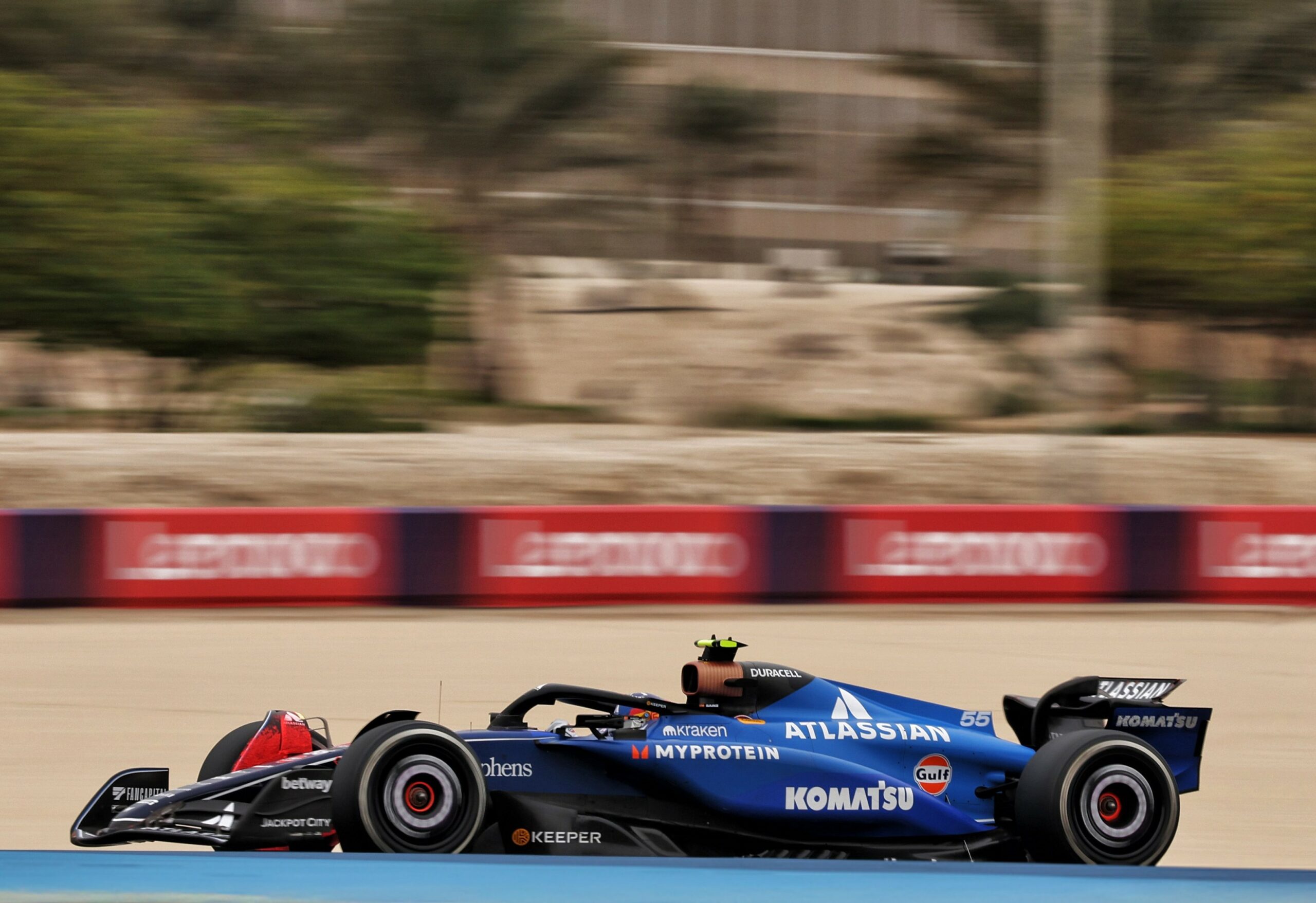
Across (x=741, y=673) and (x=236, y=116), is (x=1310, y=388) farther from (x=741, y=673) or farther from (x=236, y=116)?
(x=741, y=673)

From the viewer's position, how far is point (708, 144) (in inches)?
1256

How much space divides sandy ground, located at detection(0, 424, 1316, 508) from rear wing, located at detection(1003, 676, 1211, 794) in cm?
904

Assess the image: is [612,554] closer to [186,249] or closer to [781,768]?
[781,768]

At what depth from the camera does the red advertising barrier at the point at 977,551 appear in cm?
1051

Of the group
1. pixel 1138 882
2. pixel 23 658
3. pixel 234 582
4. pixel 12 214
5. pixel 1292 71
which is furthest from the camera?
pixel 1292 71

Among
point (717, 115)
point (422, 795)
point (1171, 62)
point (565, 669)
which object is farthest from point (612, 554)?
point (717, 115)

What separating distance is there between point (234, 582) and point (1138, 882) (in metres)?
7.53

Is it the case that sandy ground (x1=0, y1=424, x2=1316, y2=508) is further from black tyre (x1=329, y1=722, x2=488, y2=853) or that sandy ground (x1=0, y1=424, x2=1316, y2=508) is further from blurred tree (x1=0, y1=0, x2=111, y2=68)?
black tyre (x1=329, y1=722, x2=488, y2=853)

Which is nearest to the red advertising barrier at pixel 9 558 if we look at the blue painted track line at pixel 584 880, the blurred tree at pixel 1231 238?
the blue painted track line at pixel 584 880

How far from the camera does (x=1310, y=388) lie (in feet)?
73.4

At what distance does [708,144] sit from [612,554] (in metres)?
22.9

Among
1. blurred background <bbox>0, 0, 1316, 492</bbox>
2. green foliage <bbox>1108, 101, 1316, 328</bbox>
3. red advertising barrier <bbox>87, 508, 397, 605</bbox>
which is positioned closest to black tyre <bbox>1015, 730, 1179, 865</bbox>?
red advertising barrier <bbox>87, 508, 397, 605</bbox>

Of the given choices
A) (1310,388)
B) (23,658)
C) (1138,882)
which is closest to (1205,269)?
(1310,388)

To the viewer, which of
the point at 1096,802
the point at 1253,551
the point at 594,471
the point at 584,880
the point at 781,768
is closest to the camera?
the point at 584,880
